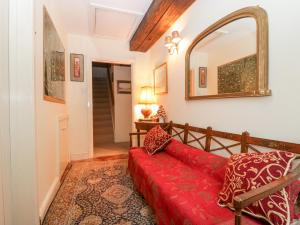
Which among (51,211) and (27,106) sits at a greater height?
(27,106)

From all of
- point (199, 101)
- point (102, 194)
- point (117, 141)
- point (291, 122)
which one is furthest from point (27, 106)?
point (117, 141)

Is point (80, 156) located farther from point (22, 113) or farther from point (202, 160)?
point (202, 160)

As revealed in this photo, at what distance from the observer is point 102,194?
6.54 feet

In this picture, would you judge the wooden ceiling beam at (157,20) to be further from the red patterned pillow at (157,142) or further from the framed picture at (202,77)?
the red patterned pillow at (157,142)

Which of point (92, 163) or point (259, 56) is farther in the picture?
point (92, 163)

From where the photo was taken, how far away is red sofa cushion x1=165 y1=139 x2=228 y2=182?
150 centimetres

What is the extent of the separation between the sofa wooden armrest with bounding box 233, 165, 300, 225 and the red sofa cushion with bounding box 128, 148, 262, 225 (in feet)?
0.79

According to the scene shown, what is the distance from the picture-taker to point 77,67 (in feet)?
11.1

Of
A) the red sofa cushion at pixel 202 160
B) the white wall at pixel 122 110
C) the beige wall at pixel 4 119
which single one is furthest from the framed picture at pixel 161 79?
the beige wall at pixel 4 119

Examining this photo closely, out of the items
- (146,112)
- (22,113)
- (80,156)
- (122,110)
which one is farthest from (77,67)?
(22,113)

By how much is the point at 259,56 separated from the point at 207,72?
2.27 feet

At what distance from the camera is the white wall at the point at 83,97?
3400 millimetres

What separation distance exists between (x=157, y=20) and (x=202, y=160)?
81.7 inches

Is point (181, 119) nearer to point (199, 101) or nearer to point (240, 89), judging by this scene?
point (199, 101)
